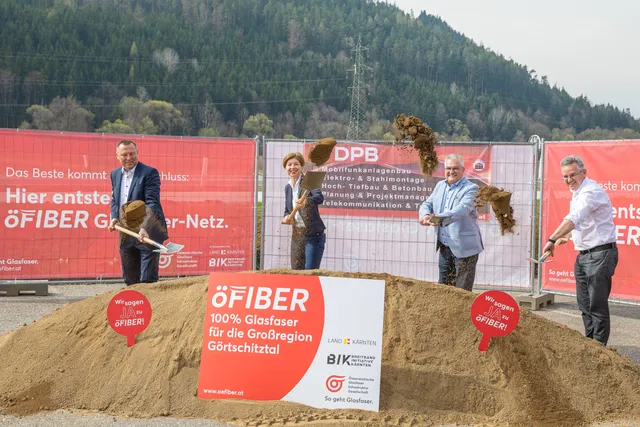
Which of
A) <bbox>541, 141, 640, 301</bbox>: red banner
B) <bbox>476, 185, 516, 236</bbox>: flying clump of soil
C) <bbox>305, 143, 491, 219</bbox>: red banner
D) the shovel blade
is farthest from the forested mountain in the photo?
<bbox>476, 185, 516, 236</bbox>: flying clump of soil

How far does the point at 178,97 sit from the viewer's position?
107m

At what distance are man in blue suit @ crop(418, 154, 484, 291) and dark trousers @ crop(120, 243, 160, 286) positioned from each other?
2589 millimetres

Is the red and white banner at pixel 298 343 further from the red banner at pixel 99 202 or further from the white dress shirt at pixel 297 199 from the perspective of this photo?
the red banner at pixel 99 202

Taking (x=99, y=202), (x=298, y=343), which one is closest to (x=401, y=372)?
(x=298, y=343)

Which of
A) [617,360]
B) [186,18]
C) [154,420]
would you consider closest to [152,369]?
[154,420]

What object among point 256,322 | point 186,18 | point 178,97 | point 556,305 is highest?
point 186,18

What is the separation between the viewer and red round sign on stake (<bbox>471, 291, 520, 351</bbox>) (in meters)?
5.02

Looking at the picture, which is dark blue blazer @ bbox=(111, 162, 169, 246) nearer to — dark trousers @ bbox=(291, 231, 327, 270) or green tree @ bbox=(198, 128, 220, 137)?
dark trousers @ bbox=(291, 231, 327, 270)

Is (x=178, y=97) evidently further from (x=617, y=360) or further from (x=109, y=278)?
(x=617, y=360)

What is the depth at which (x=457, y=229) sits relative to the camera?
6.41 metres

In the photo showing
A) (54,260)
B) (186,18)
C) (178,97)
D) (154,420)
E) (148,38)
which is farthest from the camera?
(186,18)

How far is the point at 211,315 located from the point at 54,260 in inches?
250

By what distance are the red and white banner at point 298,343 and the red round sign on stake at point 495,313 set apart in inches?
29.0

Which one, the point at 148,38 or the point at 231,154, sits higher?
the point at 148,38
